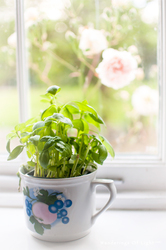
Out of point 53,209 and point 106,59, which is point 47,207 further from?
point 106,59

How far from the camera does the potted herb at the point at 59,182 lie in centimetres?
51

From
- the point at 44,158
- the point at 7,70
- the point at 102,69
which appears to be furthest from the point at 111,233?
the point at 7,70

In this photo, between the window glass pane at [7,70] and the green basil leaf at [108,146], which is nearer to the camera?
the green basil leaf at [108,146]

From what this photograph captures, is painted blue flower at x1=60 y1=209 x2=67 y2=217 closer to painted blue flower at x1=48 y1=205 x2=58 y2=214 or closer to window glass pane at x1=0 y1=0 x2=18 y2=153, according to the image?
painted blue flower at x1=48 y1=205 x2=58 y2=214

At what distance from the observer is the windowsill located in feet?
1.86

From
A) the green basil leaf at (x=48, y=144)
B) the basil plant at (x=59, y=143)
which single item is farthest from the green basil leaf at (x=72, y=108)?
the green basil leaf at (x=48, y=144)

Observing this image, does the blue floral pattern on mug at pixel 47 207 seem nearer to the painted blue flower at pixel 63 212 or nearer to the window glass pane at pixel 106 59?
the painted blue flower at pixel 63 212

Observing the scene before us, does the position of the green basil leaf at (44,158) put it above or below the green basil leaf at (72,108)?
below

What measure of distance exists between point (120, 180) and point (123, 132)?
0.16 m

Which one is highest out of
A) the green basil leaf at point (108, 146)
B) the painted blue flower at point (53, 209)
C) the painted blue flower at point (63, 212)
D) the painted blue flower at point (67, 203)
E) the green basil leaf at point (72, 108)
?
the green basil leaf at point (72, 108)

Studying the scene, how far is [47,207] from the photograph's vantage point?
0.52 metres

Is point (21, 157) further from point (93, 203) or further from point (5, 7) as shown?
point (5, 7)

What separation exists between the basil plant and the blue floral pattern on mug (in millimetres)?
47

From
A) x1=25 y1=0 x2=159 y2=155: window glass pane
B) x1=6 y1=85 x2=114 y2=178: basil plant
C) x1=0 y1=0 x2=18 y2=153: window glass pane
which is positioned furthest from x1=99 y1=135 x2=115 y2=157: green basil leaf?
x1=0 y1=0 x2=18 y2=153: window glass pane
